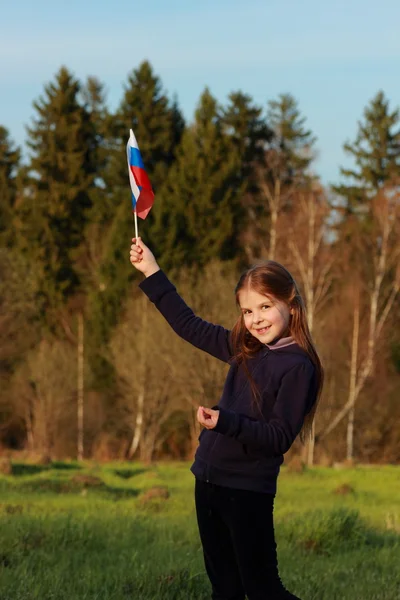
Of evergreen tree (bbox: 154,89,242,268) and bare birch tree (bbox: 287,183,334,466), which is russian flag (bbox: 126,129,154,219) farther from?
evergreen tree (bbox: 154,89,242,268)

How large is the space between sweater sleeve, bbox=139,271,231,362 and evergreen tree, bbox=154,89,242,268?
1364 inches

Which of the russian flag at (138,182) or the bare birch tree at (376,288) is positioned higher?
the bare birch tree at (376,288)

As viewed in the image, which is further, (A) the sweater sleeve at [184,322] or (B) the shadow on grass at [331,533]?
(B) the shadow on grass at [331,533]

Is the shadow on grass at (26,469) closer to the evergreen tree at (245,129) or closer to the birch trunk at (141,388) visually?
the birch trunk at (141,388)

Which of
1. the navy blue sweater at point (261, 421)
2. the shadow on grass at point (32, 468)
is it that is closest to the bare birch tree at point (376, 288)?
the shadow on grass at point (32, 468)

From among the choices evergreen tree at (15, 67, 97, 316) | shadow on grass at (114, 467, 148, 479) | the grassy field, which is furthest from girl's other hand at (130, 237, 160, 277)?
evergreen tree at (15, 67, 97, 316)

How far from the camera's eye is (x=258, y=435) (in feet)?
11.9

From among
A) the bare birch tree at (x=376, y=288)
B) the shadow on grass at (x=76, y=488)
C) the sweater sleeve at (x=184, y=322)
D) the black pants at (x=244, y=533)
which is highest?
the bare birch tree at (x=376, y=288)

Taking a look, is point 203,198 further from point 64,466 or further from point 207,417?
point 207,417

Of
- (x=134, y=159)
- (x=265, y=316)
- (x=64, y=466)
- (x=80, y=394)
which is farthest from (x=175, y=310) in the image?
(x=80, y=394)

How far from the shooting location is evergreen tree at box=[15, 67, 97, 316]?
145ft

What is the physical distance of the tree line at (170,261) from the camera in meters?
33.3

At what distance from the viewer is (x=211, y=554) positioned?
397 cm

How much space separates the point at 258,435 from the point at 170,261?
3484 centimetres
